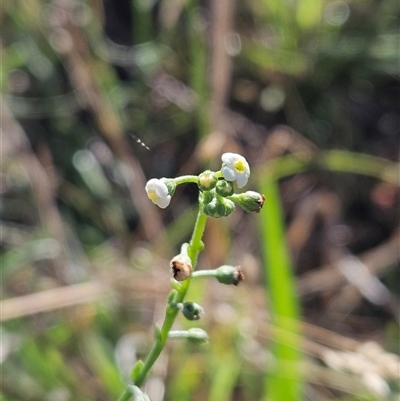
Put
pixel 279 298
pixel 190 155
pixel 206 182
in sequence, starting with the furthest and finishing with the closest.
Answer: pixel 190 155 → pixel 279 298 → pixel 206 182

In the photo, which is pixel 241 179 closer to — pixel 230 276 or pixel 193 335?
pixel 230 276

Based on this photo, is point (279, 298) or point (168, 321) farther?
point (279, 298)

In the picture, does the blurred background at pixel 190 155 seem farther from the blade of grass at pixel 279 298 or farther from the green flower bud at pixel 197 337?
the green flower bud at pixel 197 337

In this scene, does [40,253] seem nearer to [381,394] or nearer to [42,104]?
[42,104]

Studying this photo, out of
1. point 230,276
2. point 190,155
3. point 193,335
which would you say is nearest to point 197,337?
point 193,335

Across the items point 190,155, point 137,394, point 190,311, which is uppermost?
point 190,311

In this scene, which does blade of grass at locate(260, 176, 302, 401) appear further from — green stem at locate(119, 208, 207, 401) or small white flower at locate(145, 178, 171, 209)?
small white flower at locate(145, 178, 171, 209)

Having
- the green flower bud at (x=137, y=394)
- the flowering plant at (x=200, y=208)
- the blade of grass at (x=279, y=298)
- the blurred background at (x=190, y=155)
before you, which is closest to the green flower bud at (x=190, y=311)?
the flowering plant at (x=200, y=208)

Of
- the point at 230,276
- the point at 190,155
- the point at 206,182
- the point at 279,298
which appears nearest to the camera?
the point at 206,182

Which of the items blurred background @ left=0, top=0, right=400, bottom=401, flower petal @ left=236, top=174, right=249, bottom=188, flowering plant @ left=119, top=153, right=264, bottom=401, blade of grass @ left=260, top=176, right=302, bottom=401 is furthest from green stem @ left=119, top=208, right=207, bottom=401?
blurred background @ left=0, top=0, right=400, bottom=401
